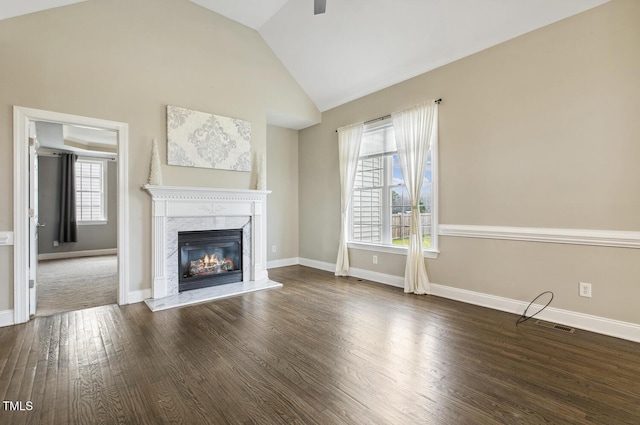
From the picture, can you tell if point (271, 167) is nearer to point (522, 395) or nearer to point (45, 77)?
point (45, 77)

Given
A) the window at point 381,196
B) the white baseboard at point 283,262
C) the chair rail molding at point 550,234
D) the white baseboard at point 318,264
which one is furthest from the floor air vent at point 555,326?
the white baseboard at point 283,262

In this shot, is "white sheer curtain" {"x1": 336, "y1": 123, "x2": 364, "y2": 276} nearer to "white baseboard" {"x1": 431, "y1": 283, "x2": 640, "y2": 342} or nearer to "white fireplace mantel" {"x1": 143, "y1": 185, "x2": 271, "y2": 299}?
"white fireplace mantel" {"x1": 143, "y1": 185, "x2": 271, "y2": 299}

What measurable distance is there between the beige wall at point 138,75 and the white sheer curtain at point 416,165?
2.32m

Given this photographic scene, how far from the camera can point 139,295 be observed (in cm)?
390

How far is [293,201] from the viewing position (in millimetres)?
A: 6418

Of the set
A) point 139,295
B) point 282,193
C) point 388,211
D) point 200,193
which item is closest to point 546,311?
point 388,211

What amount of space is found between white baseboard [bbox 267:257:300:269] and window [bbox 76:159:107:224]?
5.60m

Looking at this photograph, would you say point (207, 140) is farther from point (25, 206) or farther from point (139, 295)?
point (139, 295)

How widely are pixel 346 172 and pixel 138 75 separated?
131 inches

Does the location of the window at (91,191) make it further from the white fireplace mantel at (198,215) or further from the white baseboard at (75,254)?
the white fireplace mantel at (198,215)

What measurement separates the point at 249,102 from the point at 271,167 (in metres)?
1.52

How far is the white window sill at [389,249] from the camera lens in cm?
417

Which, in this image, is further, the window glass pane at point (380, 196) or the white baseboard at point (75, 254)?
the white baseboard at point (75, 254)

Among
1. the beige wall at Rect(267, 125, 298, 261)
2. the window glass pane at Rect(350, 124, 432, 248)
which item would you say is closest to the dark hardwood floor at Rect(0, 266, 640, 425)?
the window glass pane at Rect(350, 124, 432, 248)
